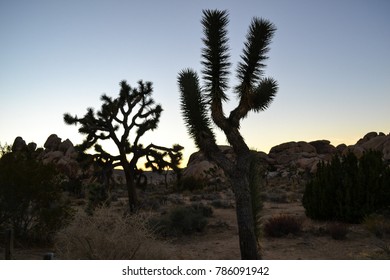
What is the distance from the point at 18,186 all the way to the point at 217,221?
24.7 feet

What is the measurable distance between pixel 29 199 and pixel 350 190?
9.73 m

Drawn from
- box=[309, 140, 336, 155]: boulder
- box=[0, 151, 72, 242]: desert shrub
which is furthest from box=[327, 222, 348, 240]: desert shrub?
box=[309, 140, 336, 155]: boulder

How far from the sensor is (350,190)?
1279cm

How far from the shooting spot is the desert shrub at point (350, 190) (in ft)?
41.8

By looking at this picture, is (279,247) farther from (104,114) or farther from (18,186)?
(104,114)

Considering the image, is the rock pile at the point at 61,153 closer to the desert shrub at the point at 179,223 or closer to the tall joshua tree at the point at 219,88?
the desert shrub at the point at 179,223

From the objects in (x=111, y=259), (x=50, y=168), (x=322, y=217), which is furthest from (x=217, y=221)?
(x=111, y=259)

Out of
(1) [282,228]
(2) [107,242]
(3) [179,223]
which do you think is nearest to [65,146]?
(3) [179,223]

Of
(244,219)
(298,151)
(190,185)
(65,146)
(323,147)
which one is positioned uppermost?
(65,146)

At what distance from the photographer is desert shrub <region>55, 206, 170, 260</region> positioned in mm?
6621

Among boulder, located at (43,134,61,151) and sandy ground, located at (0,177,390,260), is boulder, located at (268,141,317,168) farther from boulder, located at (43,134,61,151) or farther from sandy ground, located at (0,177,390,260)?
sandy ground, located at (0,177,390,260)

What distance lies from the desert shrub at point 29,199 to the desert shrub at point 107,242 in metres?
3.29

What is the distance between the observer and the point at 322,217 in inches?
535

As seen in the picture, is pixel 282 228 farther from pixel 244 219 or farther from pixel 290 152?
pixel 290 152
